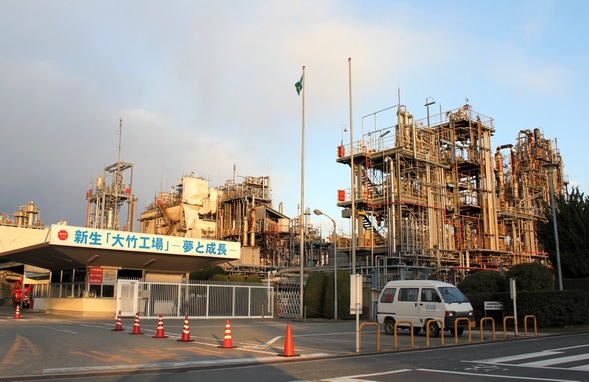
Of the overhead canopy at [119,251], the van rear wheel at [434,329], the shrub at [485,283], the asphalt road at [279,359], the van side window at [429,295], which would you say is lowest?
the asphalt road at [279,359]

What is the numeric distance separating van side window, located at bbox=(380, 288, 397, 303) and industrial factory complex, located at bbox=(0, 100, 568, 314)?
961 centimetres

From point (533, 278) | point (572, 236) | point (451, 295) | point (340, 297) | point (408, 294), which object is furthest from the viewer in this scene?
point (340, 297)

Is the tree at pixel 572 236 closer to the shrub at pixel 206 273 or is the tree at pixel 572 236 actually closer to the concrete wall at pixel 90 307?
the shrub at pixel 206 273

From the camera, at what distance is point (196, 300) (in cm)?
3344

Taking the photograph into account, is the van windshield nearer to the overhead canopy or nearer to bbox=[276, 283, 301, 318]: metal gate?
bbox=[276, 283, 301, 318]: metal gate

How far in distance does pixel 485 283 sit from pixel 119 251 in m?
21.9

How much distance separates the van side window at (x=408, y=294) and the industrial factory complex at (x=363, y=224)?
940 cm

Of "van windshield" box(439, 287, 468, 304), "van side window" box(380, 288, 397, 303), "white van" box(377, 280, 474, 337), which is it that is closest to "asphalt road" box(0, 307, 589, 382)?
"white van" box(377, 280, 474, 337)

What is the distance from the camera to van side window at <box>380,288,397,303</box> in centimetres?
2158

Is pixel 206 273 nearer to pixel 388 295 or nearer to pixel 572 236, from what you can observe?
pixel 388 295

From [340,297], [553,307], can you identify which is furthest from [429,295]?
[340,297]

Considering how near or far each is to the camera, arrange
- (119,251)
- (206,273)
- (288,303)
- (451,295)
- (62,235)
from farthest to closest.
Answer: (206,273) → (288,303) → (119,251) → (62,235) → (451,295)

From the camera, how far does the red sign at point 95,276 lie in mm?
34312

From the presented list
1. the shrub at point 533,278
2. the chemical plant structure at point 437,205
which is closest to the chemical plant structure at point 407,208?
the chemical plant structure at point 437,205
